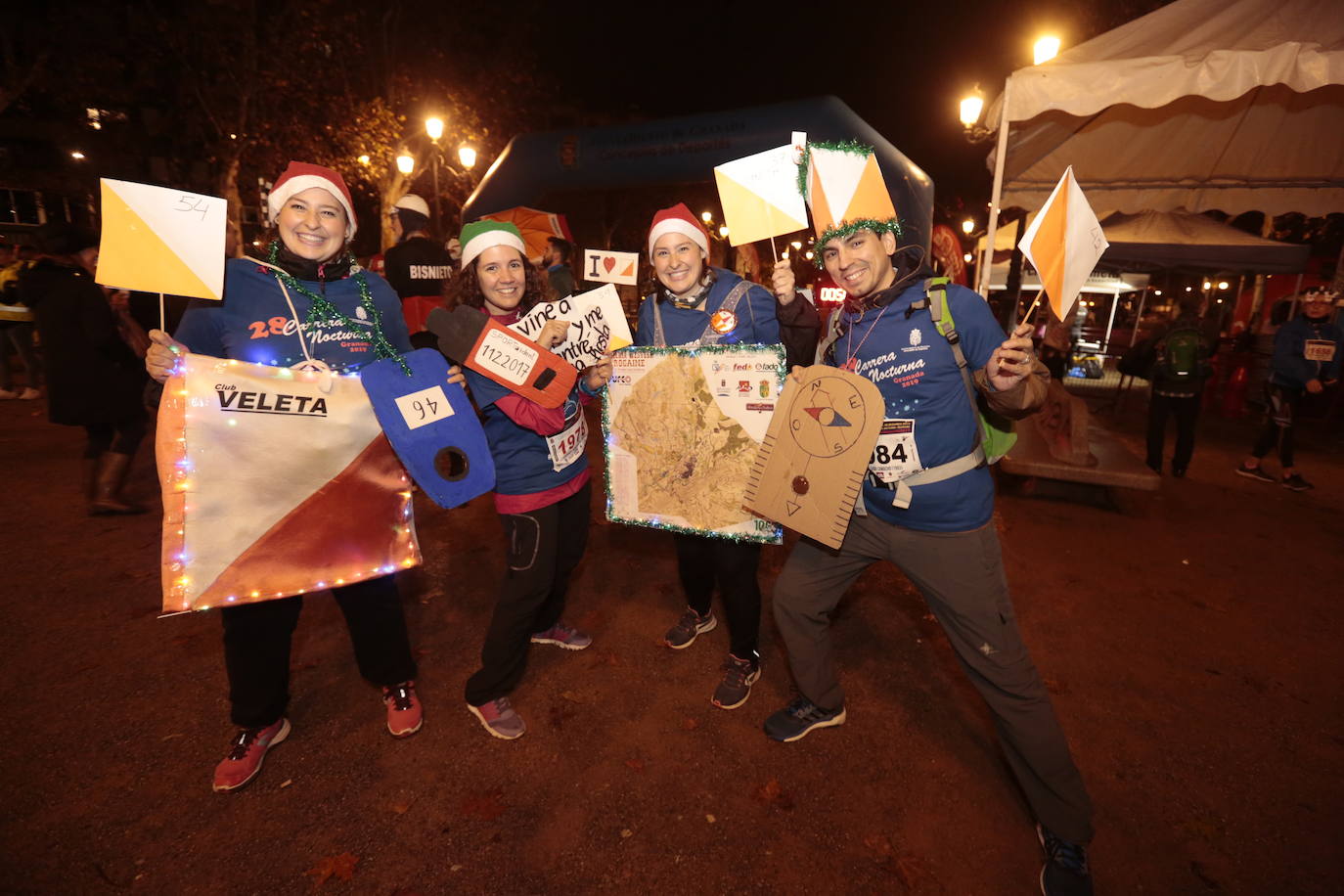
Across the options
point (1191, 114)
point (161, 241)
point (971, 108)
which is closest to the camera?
point (161, 241)

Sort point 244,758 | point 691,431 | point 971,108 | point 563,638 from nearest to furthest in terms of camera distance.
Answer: point 244,758, point 691,431, point 563,638, point 971,108

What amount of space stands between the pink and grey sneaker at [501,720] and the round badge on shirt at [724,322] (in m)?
2.18

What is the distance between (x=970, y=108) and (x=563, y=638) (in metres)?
10.5

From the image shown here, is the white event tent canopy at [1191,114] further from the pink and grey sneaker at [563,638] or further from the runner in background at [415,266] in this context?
the runner in background at [415,266]

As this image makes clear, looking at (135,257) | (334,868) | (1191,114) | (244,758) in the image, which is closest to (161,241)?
(135,257)

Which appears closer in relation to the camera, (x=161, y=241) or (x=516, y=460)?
(x=161, y=241)

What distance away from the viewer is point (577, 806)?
2596mm

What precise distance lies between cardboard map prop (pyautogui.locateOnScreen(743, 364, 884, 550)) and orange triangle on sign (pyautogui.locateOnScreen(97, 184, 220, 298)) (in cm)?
223

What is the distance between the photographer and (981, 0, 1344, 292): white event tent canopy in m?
3.64

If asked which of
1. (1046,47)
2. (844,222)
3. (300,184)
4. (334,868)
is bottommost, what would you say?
(334,868)

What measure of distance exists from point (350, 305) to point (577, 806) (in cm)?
238

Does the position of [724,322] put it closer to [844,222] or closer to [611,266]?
[844,222]

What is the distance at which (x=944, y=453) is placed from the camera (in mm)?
2254

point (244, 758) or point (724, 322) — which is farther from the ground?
point (724, 322)
